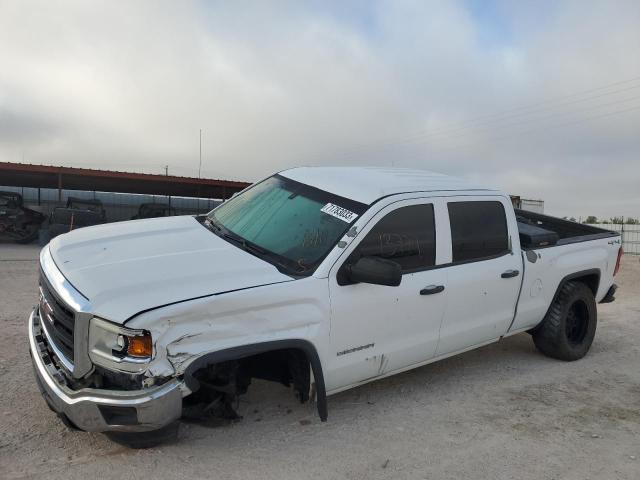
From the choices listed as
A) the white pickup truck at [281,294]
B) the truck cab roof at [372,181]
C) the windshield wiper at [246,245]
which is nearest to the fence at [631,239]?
the white pickup truck at [281,294]

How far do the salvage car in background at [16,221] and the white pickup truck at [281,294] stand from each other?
57.1ft

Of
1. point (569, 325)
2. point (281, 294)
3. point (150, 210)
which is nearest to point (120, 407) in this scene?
point (281, 294)

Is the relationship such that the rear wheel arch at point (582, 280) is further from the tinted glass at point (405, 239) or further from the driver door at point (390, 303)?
the tinted glass at point (405, 239)

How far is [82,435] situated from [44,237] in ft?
59.0

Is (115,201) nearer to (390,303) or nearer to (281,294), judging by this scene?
(390,303)

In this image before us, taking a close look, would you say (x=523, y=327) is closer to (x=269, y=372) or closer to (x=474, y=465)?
(x=474, y=465)

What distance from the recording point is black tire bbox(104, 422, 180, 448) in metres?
2.91

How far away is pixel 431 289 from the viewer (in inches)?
153

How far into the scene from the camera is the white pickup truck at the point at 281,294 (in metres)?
Answer: 2.74

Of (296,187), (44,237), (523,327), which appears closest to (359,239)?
(296,187)

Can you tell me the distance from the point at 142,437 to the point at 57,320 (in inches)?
33.6

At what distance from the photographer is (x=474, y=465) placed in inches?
127

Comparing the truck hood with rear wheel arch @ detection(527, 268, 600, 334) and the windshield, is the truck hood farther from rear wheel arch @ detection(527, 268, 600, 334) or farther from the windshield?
rear wheel arch @ detection(527, 268, 600, 334)

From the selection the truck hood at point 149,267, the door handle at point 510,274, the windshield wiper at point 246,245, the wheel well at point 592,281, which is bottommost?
the wheel well at point 592,281
